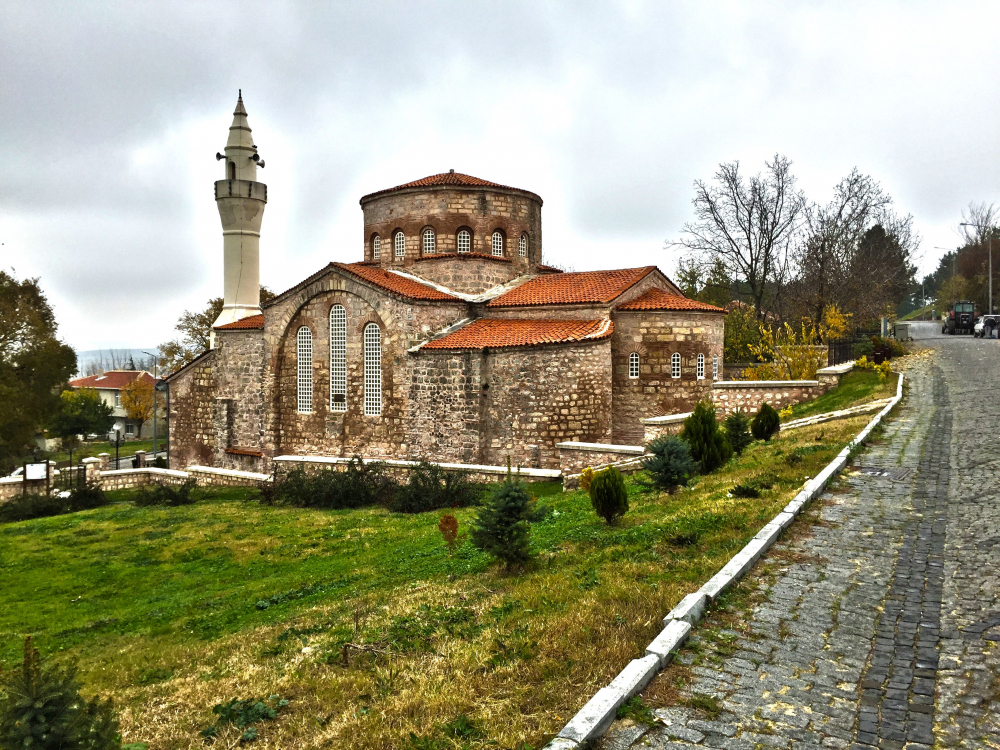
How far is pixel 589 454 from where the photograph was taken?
1738 cm

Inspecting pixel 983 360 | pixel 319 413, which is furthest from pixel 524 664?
pixel 983 360

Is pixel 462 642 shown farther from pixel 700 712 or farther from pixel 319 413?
pixel 319 413

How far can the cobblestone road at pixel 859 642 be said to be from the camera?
4.04 m

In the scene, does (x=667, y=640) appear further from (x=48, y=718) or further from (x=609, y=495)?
(x=609, y=495)

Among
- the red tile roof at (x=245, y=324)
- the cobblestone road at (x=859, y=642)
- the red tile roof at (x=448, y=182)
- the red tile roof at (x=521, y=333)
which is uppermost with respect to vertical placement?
the red tile roof at (x=448, y=182)

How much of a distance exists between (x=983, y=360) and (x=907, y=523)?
20805mm

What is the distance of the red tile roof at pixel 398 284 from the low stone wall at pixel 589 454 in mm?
6462

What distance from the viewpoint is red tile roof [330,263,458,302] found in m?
21.0

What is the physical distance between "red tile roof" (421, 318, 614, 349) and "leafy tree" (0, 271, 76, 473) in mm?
24243

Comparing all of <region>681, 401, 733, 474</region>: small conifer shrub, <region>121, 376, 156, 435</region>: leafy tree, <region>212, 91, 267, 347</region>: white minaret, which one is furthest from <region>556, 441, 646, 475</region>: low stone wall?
<region>121, 376, 156, 435</region>: leafy tree

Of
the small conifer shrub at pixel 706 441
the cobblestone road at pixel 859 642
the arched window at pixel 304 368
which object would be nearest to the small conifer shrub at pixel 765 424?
the small conifer shrub at pixel 706 441

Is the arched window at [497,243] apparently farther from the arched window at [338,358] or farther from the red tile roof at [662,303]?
the arched window at [338,358]

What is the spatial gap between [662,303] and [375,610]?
15.7 m

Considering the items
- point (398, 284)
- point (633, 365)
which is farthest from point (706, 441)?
point (398, 284)
